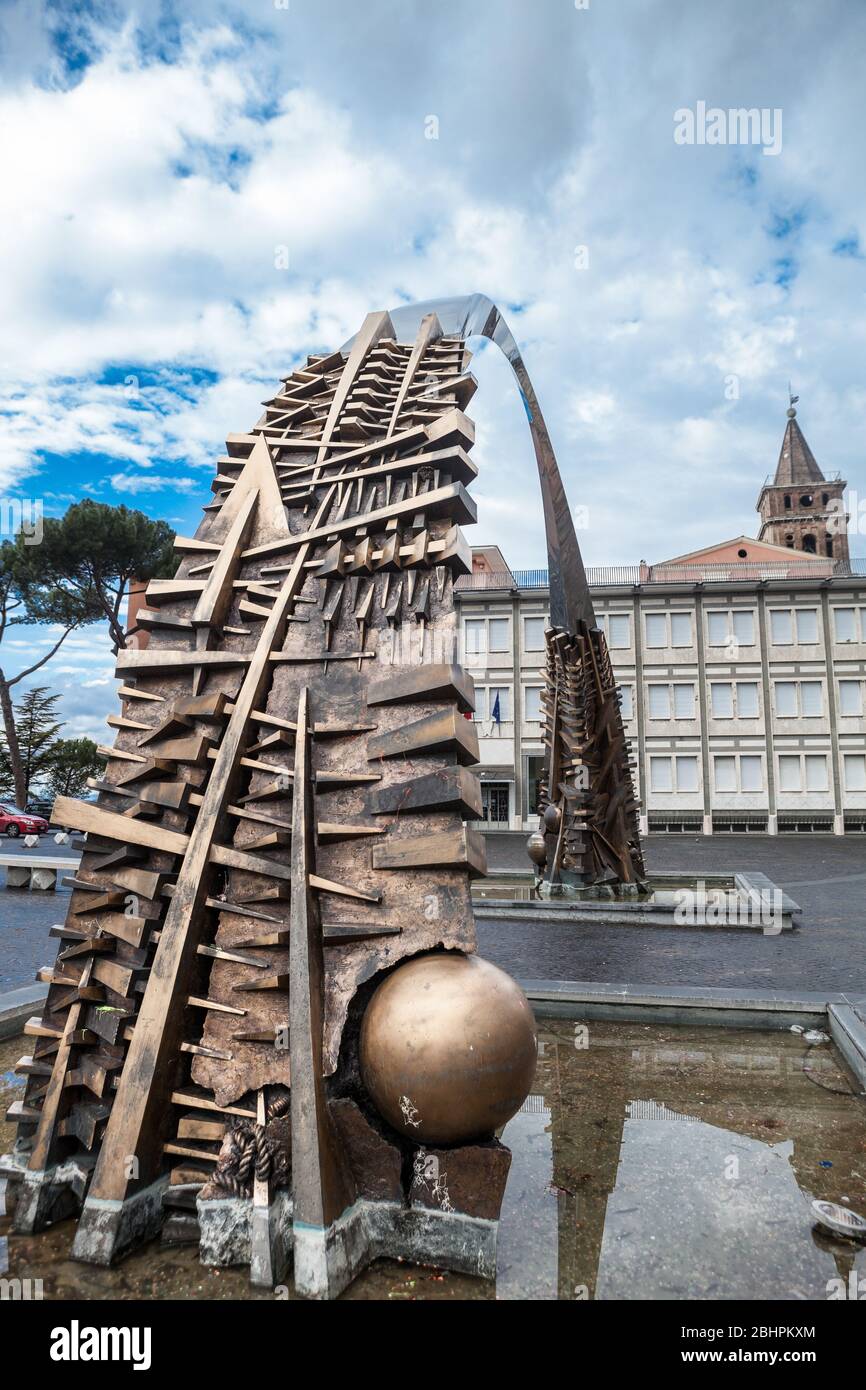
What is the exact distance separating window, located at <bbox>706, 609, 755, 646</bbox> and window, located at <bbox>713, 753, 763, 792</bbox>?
15.3 feet

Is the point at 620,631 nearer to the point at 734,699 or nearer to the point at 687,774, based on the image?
the point at 734,699

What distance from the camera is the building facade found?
108 ft

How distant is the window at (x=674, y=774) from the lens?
109 feet

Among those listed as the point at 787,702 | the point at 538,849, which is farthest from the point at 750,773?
the point at 538,849

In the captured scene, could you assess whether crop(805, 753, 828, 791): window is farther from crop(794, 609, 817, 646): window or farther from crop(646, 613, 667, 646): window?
crop(646, 613, 667, 646): window

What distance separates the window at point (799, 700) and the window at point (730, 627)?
232 cm

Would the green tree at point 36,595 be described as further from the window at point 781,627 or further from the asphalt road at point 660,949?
the window at point 781,627

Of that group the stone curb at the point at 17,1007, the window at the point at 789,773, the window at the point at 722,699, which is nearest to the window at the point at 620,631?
the window at the point at 722,699

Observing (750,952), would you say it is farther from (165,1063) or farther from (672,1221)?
(165,1063)


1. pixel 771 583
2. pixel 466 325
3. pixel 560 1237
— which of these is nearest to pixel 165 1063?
pixel 560 1237

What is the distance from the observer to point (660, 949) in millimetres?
9398

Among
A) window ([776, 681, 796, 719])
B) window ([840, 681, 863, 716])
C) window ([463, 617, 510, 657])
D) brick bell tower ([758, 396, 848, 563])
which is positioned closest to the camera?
window ([840, 681, 863, 716])

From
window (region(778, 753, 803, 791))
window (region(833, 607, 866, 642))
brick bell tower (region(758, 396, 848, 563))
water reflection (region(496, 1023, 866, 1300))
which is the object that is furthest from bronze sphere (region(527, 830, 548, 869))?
brick bell tower (region(758, 396, 848, 563))
